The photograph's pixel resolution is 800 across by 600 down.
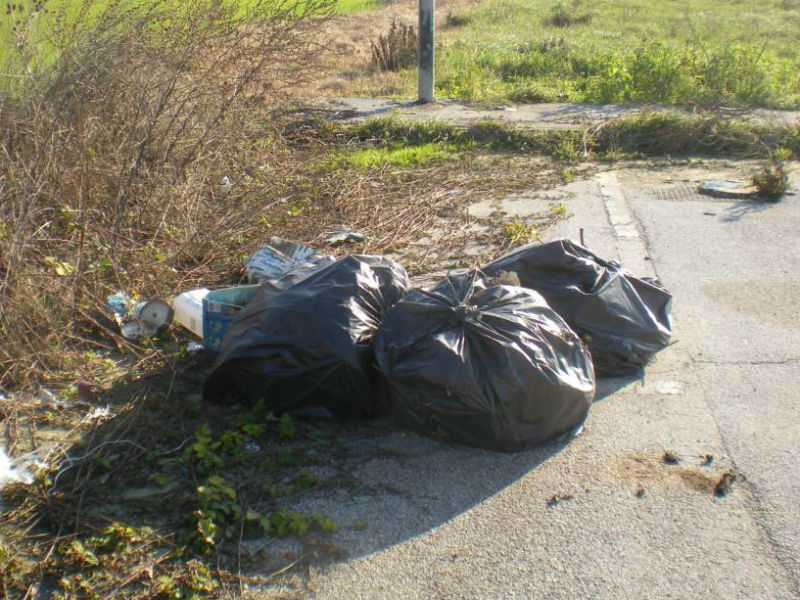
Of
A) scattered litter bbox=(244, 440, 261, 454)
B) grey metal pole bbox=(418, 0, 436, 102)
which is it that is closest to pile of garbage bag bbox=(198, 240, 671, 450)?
scattered litter bbox=(244, 440, 261, 454)

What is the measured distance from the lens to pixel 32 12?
6176 mm

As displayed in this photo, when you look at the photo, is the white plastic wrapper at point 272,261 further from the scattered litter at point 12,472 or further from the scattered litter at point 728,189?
the scattered litter at point 728,189

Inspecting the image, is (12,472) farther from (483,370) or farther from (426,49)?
(426,49)

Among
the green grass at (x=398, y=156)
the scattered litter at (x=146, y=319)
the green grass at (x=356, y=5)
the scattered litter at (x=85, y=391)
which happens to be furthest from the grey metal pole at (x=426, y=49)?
the green grass at (x=356, y=5)

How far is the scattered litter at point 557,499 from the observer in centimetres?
345

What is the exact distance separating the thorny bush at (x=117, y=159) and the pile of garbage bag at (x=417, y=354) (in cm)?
109

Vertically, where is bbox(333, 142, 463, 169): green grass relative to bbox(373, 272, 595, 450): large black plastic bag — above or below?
below

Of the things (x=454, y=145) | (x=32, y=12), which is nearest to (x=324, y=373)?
(x=32, y=12)

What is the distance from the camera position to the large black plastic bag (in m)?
3.64

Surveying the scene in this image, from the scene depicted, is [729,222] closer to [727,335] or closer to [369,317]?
[727,335]

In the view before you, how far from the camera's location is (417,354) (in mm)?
3764

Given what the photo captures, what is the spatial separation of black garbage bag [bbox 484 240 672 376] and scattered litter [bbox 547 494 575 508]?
1131 millimetres

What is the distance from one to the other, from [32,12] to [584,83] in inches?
325

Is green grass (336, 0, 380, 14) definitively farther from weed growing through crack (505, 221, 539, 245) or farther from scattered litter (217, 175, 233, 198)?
weed growing through crack (505, 221, 539, 245)
